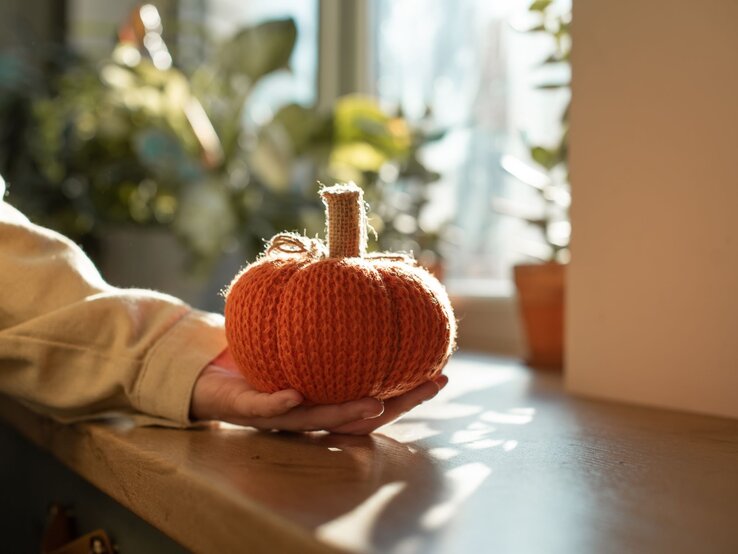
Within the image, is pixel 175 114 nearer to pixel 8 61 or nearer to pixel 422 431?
pixel 8 61

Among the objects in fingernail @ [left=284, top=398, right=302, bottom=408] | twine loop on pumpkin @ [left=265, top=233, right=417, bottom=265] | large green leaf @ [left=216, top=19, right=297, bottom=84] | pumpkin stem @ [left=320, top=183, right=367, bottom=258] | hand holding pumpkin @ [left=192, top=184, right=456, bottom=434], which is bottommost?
fingernail @ [left=284, top=398, right=302, bottom=408]

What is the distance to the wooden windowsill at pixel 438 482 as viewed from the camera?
33 cm

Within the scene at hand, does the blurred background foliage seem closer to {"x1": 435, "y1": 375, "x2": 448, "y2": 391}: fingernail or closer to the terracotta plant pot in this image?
the terracotta plant pot

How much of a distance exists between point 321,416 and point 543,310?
57 centimetres

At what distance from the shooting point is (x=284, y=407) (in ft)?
1.58

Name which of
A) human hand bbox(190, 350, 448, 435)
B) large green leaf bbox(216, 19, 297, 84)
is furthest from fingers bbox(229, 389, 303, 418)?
large green leaf bbox(216, 19, 297, 84)

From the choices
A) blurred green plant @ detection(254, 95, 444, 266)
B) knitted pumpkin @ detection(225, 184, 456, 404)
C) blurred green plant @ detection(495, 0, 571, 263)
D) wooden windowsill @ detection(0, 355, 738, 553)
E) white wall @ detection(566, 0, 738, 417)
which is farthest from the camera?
blurred green plant @ detection(254, 95, 444, 266)

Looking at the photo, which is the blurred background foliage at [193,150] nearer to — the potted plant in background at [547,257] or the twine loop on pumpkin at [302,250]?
the potted plant in background at [547,257]

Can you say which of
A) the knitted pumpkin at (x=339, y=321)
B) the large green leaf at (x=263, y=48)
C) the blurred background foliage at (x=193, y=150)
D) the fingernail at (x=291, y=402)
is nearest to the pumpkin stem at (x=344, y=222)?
the knitted pumpkin at (x=339, y=321)

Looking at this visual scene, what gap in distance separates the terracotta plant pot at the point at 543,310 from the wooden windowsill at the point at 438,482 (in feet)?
1.16

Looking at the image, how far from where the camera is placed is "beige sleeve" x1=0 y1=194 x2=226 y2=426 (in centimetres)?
55

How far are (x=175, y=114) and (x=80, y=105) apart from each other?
11.6 inches

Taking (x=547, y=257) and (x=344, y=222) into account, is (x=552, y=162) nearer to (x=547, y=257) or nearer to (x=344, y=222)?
(x=547, y=257)

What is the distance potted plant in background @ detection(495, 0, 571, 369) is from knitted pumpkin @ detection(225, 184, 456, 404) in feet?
1.66
